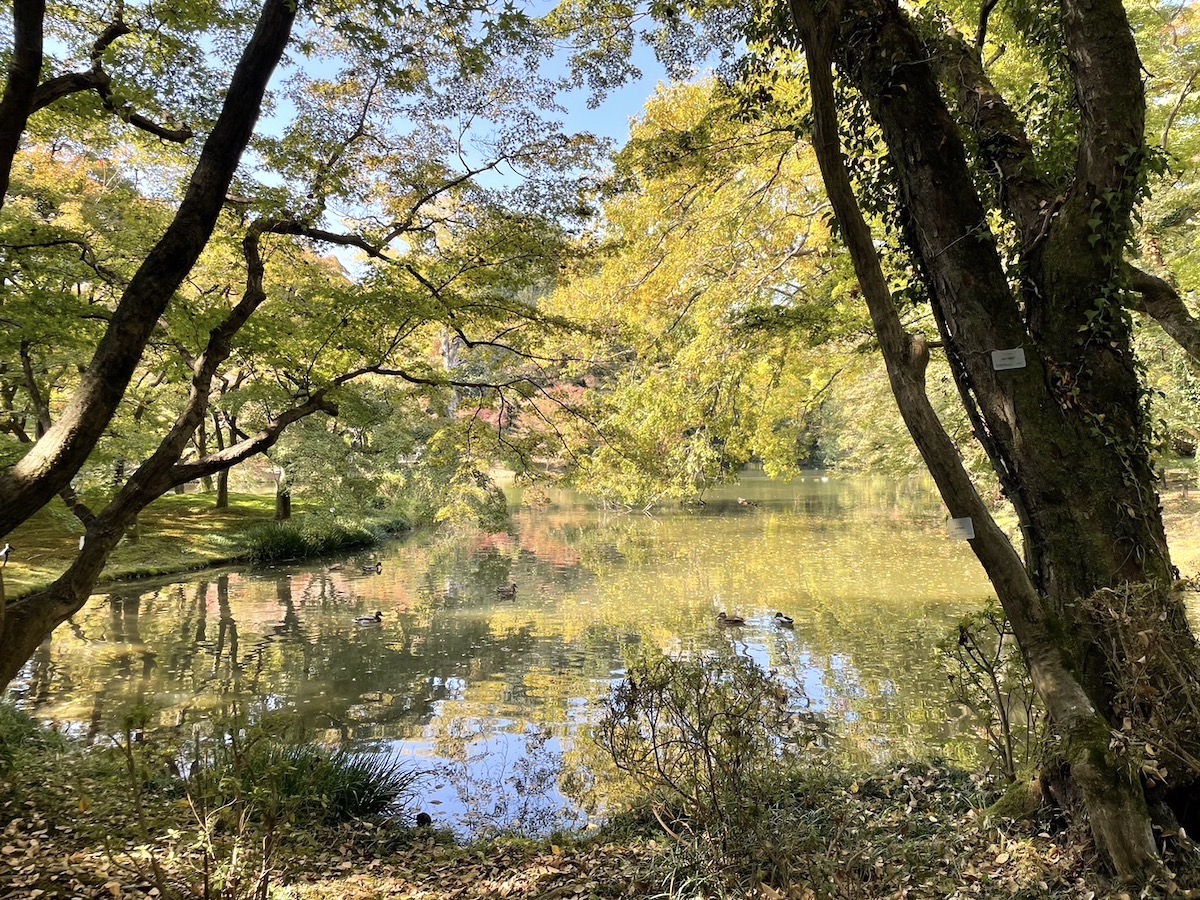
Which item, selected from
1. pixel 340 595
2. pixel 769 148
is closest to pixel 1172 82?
pixel 769 148

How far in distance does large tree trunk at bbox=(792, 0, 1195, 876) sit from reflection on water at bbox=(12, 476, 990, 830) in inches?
95.1

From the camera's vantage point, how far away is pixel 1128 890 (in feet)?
7.45

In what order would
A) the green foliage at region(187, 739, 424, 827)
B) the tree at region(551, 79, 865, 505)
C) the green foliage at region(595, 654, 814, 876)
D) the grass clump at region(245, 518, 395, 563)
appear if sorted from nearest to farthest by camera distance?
the green foliage at region(595, 654, 814, 876), the green foliage at region(187, 739, 424, 827), the tree at region(551, 79, 865, 505), the grass clump at region(245, 518, 395, 563)

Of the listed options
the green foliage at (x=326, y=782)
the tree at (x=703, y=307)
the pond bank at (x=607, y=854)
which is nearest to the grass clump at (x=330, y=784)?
the green foliage at (x=326, y=782)

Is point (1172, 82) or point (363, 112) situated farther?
point (1172, 82)

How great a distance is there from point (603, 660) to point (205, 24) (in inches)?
297

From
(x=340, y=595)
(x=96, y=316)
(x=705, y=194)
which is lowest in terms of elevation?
(x=340, y=595)

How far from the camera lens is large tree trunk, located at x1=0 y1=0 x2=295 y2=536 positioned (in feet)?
9.73

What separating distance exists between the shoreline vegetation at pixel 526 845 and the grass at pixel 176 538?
32.6 feet

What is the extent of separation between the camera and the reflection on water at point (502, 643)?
6.05 metres

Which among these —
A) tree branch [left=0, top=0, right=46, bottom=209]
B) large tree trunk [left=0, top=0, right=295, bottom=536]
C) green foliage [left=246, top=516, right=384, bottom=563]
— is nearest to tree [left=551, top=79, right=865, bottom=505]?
large tree trunk [left=0, top=0, right=295, bottom=536]

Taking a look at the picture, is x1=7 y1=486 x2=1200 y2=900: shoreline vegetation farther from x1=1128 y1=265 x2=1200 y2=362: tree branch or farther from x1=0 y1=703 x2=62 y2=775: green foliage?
x1=1128 y1=265 x2=1200 y2=362: tree branch

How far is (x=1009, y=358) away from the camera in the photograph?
298 centimetres

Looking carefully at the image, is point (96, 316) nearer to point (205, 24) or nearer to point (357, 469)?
point (205, 24)
